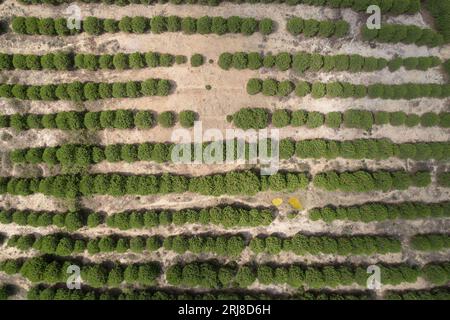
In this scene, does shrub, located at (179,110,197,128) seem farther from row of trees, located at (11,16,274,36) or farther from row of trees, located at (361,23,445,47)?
row of trees, located at (361,23,445,47)

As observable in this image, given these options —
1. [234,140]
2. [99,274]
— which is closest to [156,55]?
[234,140]

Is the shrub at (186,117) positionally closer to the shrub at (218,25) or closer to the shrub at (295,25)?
the shrub at (218,25)

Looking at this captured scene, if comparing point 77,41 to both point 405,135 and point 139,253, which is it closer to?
point 139,253

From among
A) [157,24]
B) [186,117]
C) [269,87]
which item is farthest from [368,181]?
[157,24]

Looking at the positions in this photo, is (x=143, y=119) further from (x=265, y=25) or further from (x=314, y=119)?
(x=314, y=119)

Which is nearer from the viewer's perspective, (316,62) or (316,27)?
(316,27)

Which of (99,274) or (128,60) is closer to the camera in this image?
(99,274)
